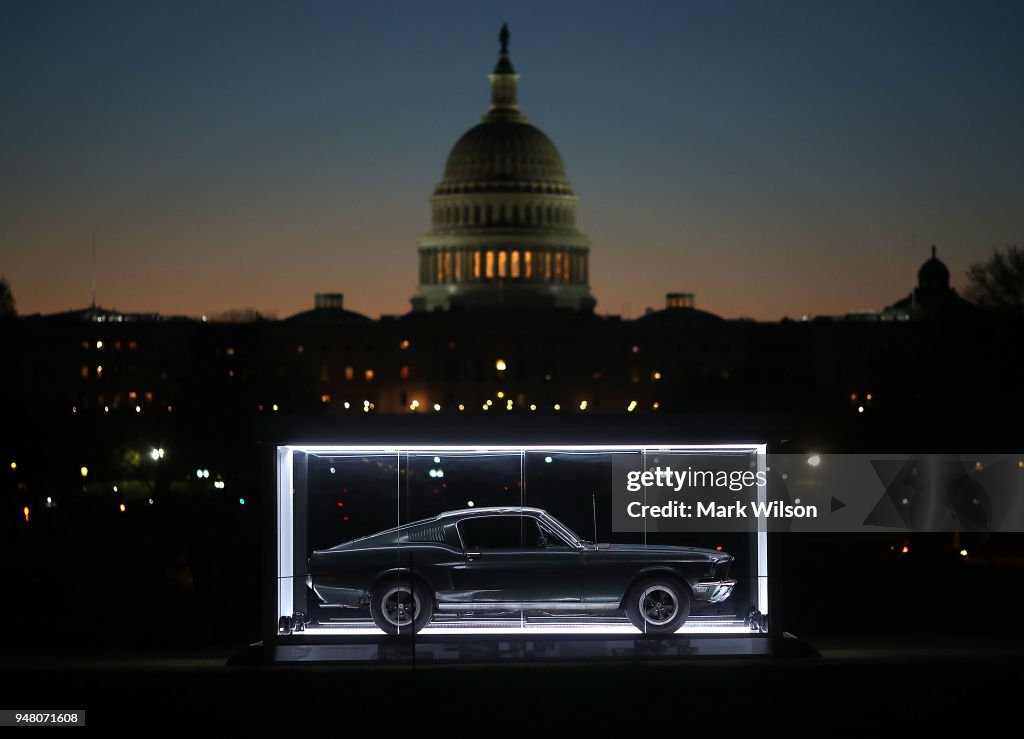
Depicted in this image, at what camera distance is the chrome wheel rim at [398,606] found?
28.2m

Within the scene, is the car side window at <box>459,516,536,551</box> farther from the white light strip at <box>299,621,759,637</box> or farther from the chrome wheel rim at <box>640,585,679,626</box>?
the chrome wheel rim at <box>640,585,679,626</box>

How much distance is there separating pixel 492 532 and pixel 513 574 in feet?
2.10

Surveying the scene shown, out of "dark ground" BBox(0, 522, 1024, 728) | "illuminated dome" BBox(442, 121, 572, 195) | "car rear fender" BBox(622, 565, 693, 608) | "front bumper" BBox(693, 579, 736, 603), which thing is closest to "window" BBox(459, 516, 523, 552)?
"car rear fender" BBox(622, 565, 693, 608)

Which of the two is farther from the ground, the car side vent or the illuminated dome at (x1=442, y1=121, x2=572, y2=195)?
the illuminated dome at (x1=442, y1=121, x2=572, y2=195)

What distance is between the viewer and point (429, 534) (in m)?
28.3

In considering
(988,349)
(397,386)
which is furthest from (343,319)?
(988,349)

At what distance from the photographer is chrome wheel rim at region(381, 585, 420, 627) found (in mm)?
28250

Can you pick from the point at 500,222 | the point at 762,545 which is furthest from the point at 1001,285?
the point at 500,222

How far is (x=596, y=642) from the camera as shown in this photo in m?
28.2

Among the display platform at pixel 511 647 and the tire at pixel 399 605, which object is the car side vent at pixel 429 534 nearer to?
the tire at pixel 399 605

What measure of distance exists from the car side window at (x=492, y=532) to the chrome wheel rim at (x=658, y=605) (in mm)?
1876

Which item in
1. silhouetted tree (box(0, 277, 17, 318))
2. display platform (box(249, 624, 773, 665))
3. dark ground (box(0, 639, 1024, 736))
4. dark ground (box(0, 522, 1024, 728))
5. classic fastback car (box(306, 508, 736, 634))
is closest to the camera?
dark ground (box(0, 639, 1024, 736))

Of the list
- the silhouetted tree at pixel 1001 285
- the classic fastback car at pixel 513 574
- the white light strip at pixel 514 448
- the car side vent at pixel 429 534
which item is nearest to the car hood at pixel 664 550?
the classic fastback car at pixel 513 574

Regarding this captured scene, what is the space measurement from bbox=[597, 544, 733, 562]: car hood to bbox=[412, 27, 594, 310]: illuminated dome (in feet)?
545
